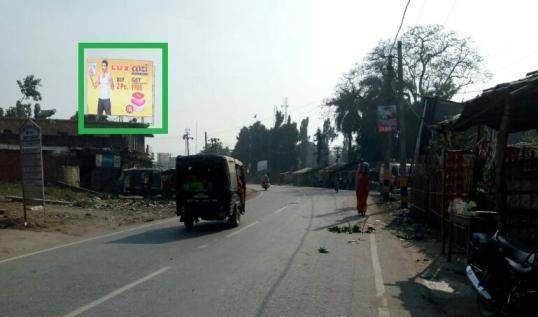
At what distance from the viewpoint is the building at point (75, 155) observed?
111ft

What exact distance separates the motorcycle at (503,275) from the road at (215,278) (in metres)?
0.79

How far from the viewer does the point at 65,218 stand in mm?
18734

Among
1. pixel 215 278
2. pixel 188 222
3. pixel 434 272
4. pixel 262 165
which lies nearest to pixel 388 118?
pixel 188 222

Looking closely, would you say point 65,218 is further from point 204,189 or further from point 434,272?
point 434,272

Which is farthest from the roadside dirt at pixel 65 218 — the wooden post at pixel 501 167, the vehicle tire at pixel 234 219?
the wooden post at pixel 501 167

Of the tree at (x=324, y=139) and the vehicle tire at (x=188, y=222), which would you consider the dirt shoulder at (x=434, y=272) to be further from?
the tree at (x=324, y=139)

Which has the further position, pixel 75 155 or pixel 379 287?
pixel 75 155

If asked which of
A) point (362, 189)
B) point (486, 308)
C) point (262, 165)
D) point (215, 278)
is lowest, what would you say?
point (215, 278)

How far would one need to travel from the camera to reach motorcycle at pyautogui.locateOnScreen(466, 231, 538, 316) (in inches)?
210

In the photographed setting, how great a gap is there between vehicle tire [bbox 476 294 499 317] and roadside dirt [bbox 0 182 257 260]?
9524 millimetres

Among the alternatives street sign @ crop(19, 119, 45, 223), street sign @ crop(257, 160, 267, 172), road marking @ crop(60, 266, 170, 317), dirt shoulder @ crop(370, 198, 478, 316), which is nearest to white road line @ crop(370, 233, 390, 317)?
dirt shoulder @ crop(370, 198, 478, 316)

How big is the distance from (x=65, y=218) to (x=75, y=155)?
23.0 metres

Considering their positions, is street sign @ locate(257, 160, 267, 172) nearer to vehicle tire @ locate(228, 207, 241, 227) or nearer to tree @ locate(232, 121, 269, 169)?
tree @ locate(232, 121, 269, 169)

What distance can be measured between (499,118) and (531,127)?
86 centimetres
